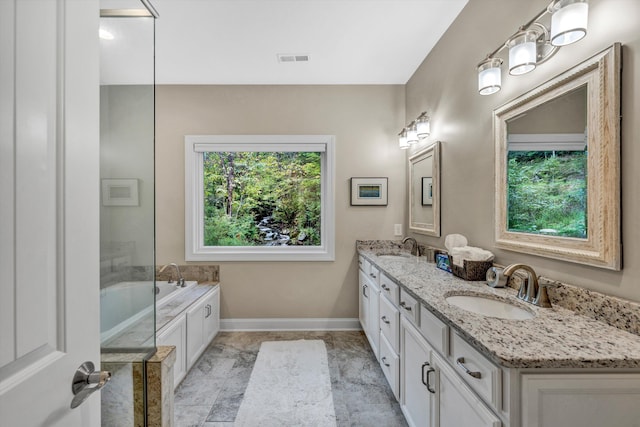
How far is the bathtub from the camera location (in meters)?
0.88

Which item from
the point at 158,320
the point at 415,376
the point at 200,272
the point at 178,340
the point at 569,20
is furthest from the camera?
the point at 200,272

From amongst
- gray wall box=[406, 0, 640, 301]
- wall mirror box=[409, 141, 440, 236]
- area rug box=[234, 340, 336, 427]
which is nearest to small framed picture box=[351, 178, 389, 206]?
wall mirror box=[409, 141, 440, 236]

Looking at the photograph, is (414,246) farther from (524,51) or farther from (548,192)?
(524,51)

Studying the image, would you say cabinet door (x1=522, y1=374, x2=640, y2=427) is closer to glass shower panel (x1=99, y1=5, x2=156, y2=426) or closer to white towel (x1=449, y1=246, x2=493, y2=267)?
white towel (x1=449, y1=246, x2=493, y2=267)

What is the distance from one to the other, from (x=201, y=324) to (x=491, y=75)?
2.83m

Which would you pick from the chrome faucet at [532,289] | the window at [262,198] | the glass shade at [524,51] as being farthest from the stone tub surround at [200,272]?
the glass shade at [524,51]

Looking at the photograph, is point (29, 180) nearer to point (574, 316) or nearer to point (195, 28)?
point (574, 316)

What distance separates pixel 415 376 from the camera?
1.52 meters

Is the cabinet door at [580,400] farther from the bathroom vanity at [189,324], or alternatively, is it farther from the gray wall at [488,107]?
the bathroom vanity at [189,324]

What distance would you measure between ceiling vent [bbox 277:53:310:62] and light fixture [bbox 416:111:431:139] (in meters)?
1.16

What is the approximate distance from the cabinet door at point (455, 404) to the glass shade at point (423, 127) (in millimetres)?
1835

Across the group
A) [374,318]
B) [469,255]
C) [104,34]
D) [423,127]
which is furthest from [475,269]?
[104,34]

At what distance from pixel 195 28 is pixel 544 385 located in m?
2.84

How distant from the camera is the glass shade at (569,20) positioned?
1.06 m
